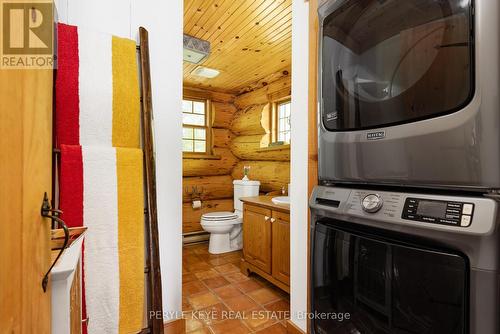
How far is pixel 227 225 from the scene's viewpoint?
10.0 ft

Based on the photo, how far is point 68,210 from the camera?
110 centimetres

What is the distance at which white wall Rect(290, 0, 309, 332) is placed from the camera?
1.50m

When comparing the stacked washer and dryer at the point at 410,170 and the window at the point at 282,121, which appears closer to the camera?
the stacked washer and dryer at the point at 410,170

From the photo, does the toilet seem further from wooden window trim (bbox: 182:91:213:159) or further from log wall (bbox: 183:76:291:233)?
wooden window trim (bbox: 182:91:213:159)

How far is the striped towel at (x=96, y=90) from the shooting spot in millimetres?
1152

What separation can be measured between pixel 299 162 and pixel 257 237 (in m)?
1.12

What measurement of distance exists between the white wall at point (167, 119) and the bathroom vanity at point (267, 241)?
2.84ft

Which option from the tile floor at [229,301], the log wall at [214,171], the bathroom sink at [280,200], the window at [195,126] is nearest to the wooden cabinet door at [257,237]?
the bathroom sink at [280,200]

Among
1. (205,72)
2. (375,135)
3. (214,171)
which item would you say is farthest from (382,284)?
(214,171)

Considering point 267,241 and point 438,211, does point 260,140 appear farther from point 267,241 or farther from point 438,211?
point 438,211

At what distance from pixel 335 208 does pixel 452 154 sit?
393mm

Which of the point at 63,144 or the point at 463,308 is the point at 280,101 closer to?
the point at 63,144

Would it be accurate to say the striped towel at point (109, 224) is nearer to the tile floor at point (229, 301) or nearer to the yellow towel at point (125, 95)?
the yellow towel at point (125, 95)

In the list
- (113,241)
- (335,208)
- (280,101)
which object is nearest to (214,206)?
(280,101)
